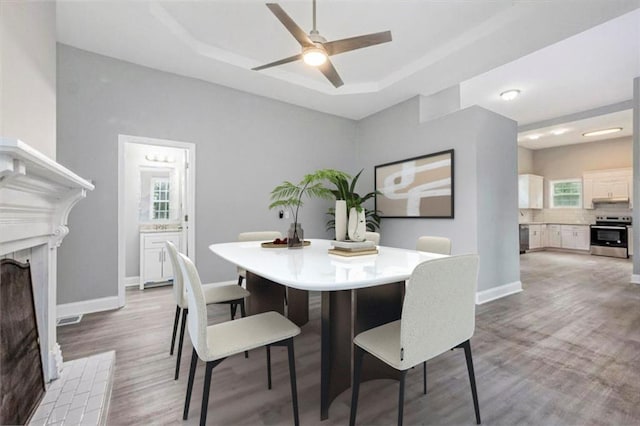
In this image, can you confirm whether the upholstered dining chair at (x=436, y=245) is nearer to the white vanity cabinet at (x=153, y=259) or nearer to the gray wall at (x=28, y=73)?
the gray wall at (x=28, y=73)

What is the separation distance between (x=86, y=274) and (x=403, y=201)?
13.6 ft

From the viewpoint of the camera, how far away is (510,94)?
15.3ft

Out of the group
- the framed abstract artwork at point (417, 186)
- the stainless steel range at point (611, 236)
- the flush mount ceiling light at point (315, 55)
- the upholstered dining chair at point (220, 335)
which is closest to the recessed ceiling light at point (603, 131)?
the stainless steel range at point (611, 236)

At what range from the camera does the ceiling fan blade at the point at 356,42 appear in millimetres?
2063

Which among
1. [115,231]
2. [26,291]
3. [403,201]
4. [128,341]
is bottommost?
[128,341]

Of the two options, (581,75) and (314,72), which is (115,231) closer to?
(314,72)

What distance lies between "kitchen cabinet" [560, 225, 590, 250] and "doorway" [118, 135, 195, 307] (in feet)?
30.4

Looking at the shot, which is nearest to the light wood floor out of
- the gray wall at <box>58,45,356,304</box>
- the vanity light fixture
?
the gray wall at <box>58,45,356,304</box>

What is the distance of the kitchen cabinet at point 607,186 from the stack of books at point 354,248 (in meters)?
8.25

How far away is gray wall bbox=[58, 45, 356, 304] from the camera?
9.84ft

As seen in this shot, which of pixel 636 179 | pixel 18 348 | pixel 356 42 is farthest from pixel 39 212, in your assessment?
pixel 636 179

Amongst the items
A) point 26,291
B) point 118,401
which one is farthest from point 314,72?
point 118,401

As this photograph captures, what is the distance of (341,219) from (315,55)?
1.31 m

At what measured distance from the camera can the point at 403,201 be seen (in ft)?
14.2
